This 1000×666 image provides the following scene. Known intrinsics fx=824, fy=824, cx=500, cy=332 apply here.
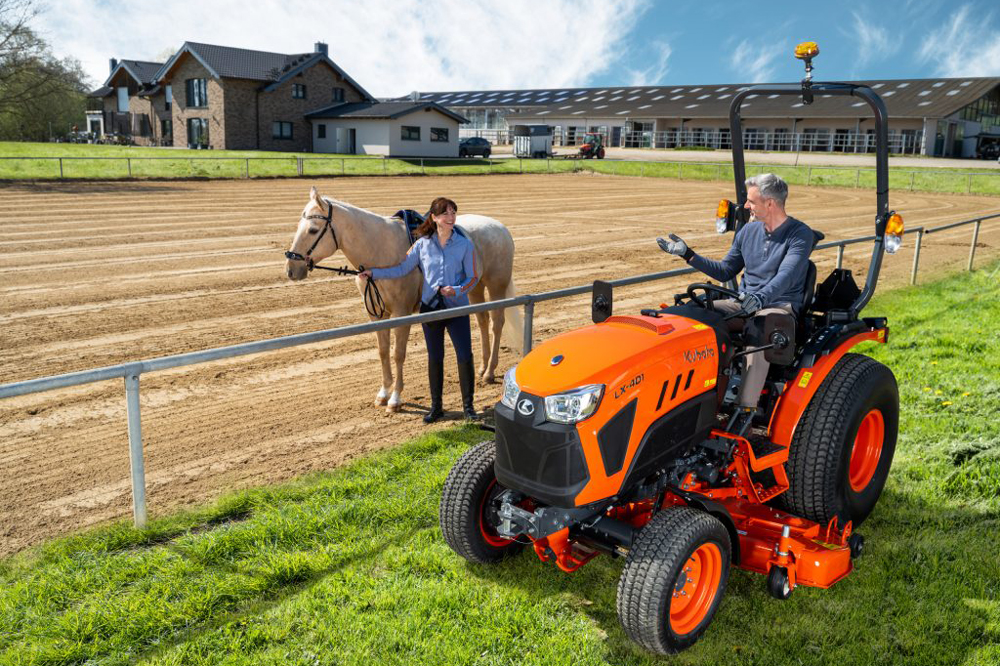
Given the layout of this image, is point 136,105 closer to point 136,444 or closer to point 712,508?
point 136,444

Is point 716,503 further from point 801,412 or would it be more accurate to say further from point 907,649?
point 907,649

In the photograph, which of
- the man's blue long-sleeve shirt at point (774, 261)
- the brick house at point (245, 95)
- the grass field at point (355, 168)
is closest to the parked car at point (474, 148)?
the grass field at point (355, 168)

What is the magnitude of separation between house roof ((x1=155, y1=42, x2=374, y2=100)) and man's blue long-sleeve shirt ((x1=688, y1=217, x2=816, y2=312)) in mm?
50820

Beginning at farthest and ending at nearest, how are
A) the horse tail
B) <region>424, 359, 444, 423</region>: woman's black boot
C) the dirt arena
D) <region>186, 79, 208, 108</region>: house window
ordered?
<region>186, 79, 208, 108</region>: house window → the horse tail → <region>424, 359, 444, 423</region>: woman's black boot → the dirt arena

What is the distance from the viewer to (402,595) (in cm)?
449

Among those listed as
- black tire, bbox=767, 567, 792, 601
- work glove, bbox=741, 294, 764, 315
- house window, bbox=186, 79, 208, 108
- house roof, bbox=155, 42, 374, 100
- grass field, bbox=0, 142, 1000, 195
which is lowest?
black tire, bbox=767, 567, 792, 601

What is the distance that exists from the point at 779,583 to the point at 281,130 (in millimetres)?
53623

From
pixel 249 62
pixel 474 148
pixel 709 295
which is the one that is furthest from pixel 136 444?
pixel 249 62

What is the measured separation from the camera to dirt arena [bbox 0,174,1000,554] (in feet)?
20.8

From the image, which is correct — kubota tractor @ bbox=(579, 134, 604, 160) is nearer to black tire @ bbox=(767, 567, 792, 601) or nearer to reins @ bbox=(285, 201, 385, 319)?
reins @ bbox=(285, 201, 385, 319)

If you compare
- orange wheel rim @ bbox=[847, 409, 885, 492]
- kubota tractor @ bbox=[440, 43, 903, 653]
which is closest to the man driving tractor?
kubota tractor @ bbox=[440, 43, 903, 653]

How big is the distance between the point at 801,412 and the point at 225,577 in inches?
133

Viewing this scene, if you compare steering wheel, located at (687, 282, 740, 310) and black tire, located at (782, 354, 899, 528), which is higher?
steering wheel, located at (687, 282, 740, 310)

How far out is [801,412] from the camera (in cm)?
468
